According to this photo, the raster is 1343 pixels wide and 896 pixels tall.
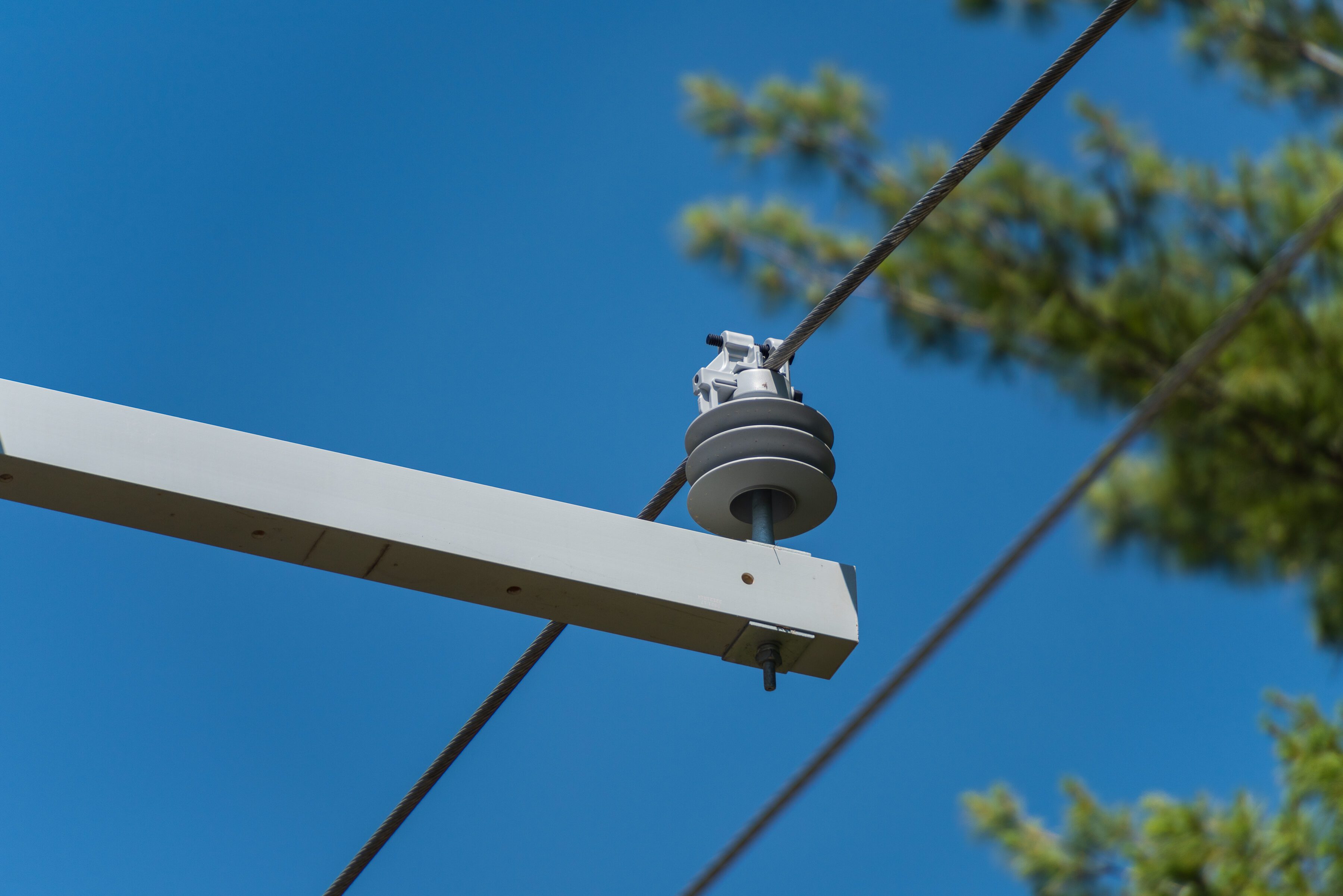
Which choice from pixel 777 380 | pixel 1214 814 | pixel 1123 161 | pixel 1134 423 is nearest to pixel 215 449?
pixel 777 380

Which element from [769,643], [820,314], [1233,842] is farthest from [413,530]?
[1233,842]

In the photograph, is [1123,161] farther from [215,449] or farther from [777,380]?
[215,449]

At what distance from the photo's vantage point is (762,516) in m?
2.09

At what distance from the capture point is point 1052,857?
5.85m

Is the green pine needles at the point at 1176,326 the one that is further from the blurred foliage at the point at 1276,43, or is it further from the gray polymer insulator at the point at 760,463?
the gray polymer insulator at the point at 760,463

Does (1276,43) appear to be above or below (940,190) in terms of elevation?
above

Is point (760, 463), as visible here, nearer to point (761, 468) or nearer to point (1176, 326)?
point (761, 468)

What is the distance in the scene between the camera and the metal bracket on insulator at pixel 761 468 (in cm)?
210

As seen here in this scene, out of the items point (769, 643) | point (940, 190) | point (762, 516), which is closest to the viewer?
point (769, 643)

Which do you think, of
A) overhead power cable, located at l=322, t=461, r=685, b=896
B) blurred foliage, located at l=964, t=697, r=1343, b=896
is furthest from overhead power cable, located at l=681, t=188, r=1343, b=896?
blurred foliage, located at l=964, t=697, r=1343, b=896

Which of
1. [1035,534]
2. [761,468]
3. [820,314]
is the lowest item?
[1035,534]

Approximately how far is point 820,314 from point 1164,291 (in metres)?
3.92

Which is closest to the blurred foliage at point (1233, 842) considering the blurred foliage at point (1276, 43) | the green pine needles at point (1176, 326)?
the green pine needles at point (1176, 326)

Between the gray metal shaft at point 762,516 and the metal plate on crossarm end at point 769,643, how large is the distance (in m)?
0.16
